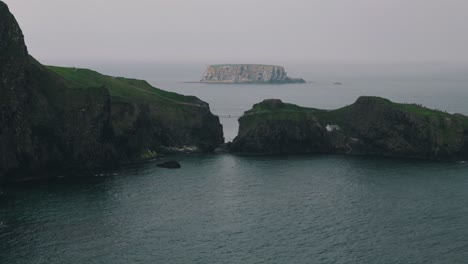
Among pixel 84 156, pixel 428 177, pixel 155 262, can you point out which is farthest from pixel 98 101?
pixel 428 177

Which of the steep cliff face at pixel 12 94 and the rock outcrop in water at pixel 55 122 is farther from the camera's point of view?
the rock outcrop in water at pixel 55 122

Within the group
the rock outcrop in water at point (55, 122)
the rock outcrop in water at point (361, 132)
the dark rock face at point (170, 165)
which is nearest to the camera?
the rock outcrop in water at point (55, 122)

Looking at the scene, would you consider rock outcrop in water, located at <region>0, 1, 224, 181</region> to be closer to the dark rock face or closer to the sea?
the sea

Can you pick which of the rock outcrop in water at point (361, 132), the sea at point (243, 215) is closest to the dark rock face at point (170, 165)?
the sea at point (243, 215)

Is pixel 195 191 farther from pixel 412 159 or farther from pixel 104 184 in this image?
pixel 412 159

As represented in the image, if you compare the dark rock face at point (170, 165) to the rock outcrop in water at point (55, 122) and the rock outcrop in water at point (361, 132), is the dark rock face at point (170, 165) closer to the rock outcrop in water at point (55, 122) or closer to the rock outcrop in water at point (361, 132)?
the rock outcrop in water at point (55, 122)

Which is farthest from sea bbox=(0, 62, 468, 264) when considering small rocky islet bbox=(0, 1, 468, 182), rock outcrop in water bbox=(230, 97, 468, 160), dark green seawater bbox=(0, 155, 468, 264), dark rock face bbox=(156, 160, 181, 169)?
rock outcrop in water bbox=(230, 97, 468, 160)

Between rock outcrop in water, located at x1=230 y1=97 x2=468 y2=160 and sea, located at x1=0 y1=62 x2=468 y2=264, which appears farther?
rock outcrop in water, located at x1=230 y1=97 x2=468 y2=160
